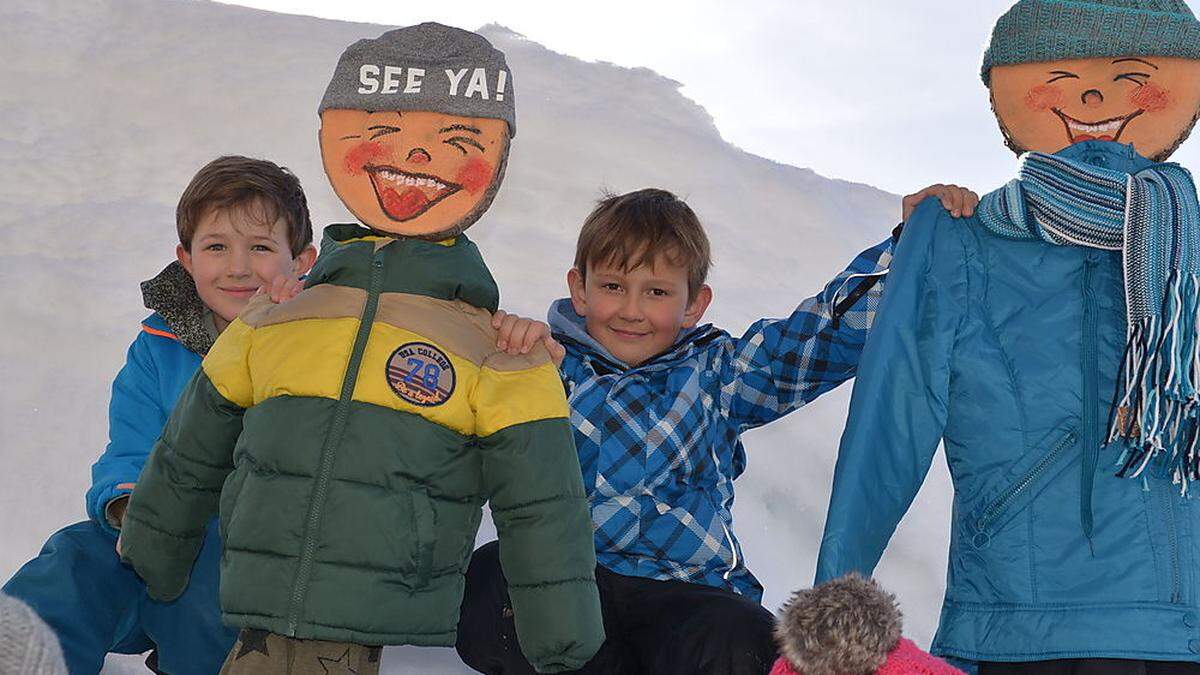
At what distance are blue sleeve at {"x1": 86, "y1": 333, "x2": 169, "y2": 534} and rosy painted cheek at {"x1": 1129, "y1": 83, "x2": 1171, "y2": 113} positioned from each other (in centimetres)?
201

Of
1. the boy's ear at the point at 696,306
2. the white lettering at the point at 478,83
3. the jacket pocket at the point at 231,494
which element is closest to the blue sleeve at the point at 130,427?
the jacket pocket at the point at 231,494

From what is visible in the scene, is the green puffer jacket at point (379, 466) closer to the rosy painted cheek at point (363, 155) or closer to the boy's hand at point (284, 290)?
the boy's hand at point (284, 290)

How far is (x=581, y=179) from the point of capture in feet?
16.8

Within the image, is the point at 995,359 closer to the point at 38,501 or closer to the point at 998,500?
the point at 998,500

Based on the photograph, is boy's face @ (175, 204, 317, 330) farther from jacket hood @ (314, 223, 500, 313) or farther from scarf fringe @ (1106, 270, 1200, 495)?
scarf fringe @ (1106, 270, 1200, 495)

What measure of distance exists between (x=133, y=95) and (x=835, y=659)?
4.28 metres

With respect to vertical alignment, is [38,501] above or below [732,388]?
below

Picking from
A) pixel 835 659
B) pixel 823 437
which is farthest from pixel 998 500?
pixel 823 437

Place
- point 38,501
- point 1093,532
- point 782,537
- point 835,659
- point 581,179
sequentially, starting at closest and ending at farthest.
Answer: point 835,659, point 1093,532, point 38,501, point 782,537, point 581,179

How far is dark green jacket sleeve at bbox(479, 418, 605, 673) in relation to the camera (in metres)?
2.00

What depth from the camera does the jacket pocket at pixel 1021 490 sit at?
7.32 feet

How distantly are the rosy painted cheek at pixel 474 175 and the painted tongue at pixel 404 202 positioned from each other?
0.07 m

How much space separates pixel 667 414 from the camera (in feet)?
8.54

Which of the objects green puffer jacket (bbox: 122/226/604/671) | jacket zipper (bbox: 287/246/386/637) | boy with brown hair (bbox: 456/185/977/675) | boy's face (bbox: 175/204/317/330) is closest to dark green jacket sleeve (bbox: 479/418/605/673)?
green puffer jacket (bbox: 122/226/604/671)
